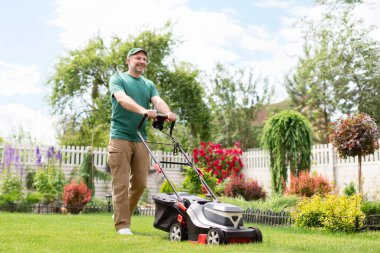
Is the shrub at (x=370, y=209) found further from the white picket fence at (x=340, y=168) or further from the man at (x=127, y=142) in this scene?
the white picket fence at (x=340, y=168)

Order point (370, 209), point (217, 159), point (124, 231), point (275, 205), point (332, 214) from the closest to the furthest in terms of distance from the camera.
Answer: point (124, 231) → point (332, 214) → point (370, 209) → point (275, 205) → point (217, 159)

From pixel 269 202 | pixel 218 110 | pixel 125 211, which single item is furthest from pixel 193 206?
pixel 218 110

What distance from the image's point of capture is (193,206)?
171 inches

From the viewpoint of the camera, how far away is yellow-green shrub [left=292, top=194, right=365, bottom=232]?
6.27m

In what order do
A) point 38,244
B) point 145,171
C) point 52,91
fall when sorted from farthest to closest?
point 52,91 → point 145,171 → point 38,244

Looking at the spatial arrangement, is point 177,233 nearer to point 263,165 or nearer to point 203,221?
point 203,221

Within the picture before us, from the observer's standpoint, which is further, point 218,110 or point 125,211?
point 218,110

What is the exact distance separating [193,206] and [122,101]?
1.42m

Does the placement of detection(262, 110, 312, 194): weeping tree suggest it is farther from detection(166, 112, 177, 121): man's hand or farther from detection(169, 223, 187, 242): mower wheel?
detection(169, 223, 187, 242): mower wheel

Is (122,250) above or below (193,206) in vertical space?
below

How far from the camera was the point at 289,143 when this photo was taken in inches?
469

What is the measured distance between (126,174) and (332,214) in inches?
117

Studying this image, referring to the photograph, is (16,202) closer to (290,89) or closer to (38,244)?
(38,244)

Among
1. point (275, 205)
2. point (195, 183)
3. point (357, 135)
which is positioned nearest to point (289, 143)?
point (357, 135)
